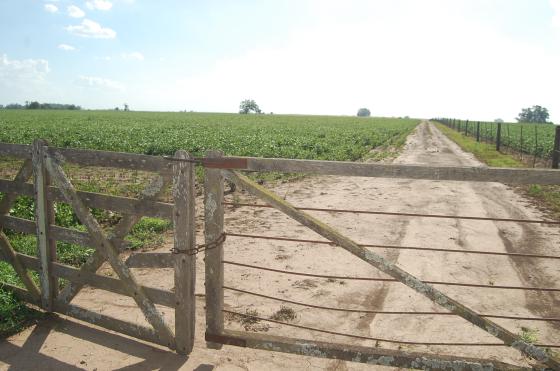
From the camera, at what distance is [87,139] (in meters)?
24.2

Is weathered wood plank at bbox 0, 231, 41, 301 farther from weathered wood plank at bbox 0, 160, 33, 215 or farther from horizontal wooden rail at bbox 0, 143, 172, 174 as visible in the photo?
horizontal wooden rail at bbox 0, 143, 172, 174

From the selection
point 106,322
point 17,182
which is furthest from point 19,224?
point 106,322

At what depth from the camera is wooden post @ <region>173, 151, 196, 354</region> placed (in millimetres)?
3602

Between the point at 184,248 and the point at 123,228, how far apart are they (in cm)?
66

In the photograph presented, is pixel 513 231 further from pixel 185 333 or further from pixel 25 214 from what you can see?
pixel 25 214

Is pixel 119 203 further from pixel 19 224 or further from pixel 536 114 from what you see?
pixel 536 114

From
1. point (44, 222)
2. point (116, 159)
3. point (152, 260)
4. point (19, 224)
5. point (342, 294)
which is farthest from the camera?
point (342, 294)

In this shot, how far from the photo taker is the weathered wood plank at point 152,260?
12.5 ft

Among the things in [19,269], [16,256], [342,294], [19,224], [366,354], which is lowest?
[342,294]

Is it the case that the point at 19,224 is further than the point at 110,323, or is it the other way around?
the point at 19,224

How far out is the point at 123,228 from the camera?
390 centimetres

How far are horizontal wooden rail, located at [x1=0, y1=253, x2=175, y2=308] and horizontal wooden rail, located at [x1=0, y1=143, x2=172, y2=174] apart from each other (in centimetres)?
112

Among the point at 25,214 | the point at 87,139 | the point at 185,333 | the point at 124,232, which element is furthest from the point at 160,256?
the point at 87,139

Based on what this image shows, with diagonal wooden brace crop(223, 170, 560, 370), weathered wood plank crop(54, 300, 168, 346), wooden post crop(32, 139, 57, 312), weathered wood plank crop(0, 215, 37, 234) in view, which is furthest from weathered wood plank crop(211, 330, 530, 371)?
weathered wood plank crop(0, 215, 37, 234)
